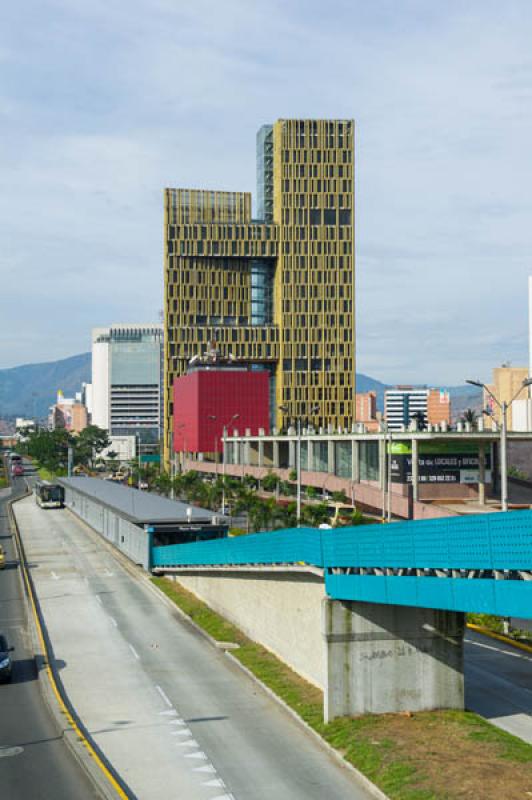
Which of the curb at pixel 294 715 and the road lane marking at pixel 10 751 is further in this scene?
the road lane marking at pixel 10 751

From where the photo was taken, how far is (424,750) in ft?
88.3

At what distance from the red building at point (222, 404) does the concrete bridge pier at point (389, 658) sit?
145289 mm

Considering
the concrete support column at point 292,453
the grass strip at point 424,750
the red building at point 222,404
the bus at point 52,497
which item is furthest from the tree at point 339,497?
the red building at point 222,404

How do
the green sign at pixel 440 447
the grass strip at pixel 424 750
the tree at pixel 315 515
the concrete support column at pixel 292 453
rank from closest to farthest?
the grass strip at pixel 424 750
the tree at pixel 315 515
the green sign at pixel 440 447
the concrete support column at pixel 292 453

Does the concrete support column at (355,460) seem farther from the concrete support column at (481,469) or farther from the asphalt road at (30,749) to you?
the asphalt road at (30,749)

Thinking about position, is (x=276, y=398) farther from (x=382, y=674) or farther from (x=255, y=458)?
(x=382, y=674)

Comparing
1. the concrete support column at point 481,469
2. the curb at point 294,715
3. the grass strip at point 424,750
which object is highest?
the concrete support column at point 481,469

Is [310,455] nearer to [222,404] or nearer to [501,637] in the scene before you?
[222,404]

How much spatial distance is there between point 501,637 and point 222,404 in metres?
137

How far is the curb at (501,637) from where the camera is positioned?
4253 cm

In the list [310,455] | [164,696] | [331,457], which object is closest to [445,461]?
[331,457]

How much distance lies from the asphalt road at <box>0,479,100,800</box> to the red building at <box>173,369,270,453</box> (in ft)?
446

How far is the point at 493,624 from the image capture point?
47719mm

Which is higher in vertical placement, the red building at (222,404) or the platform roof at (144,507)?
the red building at (222,404)
